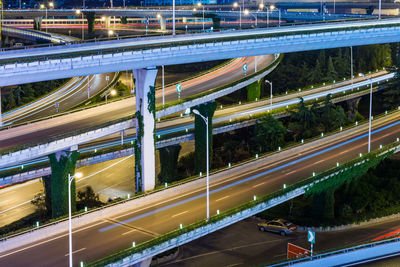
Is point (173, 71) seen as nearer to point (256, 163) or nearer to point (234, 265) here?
point (256, 163)

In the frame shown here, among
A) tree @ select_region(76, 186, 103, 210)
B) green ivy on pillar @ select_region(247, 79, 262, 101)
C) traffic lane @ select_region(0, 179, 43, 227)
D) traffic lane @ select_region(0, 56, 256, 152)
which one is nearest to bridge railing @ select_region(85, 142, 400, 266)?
traffic lane @ select_region(0, 56, 256, 152)

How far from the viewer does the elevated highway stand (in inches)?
2199

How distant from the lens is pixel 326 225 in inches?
2657

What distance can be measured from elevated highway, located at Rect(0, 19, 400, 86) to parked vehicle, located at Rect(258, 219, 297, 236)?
16806 millimetres

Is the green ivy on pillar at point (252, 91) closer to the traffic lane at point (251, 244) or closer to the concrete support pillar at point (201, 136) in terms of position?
the concrete support pillar at point (201, 136)

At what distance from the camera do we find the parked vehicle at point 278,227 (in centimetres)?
6531

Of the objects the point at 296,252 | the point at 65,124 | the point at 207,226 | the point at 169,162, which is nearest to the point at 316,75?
the point at 169,162

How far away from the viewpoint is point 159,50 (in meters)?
63.7

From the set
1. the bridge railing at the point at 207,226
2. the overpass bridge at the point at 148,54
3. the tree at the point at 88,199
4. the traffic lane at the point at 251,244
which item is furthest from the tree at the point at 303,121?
the tree at the point at 88,199

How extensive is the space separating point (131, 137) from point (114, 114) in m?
5.27

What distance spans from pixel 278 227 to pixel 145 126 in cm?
1537

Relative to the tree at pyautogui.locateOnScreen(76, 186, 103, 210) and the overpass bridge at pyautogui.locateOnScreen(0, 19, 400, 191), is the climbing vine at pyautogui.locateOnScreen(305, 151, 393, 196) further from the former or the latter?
the tree at pyautogui.locateOnScreen(76, 186, 103, 210)

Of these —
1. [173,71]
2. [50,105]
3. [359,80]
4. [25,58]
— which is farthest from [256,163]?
[173,71]

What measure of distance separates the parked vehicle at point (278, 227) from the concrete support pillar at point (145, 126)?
11.1 metres
